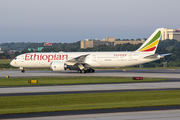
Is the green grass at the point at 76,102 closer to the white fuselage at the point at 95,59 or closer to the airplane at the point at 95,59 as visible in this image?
the airplane at the point at 95,59

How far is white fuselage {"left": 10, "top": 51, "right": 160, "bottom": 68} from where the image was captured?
55844 mm

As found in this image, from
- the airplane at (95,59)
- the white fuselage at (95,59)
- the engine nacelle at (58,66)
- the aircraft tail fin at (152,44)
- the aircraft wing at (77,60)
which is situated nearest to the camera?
the engine nacelle at (58,66)

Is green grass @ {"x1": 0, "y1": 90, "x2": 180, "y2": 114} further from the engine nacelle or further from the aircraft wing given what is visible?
the aircraft wing

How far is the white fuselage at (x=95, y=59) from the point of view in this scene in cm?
5584

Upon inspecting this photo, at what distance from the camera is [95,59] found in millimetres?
56656

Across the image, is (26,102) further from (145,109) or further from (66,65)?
(66,65)

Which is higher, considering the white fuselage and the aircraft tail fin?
the aircraft tail fin

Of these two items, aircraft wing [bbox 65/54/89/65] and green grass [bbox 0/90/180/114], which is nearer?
green grass [bbox 0/90/180/114]

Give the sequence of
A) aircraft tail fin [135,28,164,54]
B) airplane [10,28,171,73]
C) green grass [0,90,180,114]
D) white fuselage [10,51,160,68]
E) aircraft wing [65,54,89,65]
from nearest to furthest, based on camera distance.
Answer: green grass [0,90,180,114] < aircraft wing [65,54,89,65] < airplane [10,28,171,73] < white fuselage [10,51,160,68] < aircraft tail fin [135,28,164,54]

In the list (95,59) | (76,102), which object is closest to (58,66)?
(95,59)

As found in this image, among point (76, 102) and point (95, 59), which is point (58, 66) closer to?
point (95, 59)

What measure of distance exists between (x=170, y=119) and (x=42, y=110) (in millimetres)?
7825

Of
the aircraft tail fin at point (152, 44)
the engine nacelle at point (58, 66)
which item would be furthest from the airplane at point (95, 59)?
the engine nacelle at point (58, 66)

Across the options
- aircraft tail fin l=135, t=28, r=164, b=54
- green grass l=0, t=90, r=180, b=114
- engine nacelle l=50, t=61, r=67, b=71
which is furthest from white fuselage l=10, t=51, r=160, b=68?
green grass l=0, t=90, r=180, b=114
